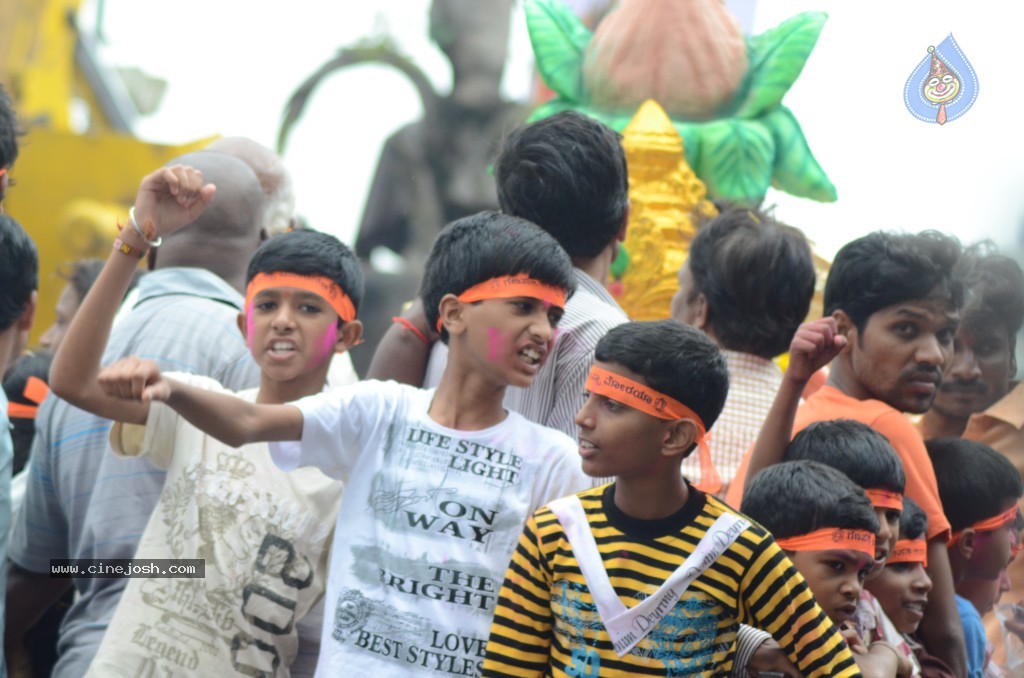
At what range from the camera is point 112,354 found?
10.9 feet

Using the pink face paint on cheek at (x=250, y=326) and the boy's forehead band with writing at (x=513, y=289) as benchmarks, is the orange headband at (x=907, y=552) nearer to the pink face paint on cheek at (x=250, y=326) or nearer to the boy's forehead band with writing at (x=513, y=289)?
the boy's forehead band with writing at (x=513, y=289)

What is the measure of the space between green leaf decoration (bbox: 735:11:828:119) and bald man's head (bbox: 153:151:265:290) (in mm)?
1994

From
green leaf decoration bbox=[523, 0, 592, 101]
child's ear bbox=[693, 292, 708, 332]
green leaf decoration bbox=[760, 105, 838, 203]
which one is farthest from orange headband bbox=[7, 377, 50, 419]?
green leaf decoration bbox=[760, 105, 838, 203]

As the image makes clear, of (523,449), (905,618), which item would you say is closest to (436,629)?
(523,449)

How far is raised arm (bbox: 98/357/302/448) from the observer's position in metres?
2.32

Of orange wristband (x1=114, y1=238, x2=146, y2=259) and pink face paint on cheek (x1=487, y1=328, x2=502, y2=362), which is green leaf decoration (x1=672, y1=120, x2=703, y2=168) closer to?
pink face paint on cheek (x1=487, y1=328, x2=502, y2=362)

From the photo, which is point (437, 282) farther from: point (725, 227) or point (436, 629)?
point (725, 227)

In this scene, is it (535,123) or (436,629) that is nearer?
(436,629)

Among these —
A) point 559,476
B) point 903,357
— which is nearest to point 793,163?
point 903,357

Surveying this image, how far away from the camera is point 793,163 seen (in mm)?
4867

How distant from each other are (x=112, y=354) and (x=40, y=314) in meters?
6.04

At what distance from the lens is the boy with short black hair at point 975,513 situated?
3.45 meters

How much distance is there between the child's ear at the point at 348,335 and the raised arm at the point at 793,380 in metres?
0.96

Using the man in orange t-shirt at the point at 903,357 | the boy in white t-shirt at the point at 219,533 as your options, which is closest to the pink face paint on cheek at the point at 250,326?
the boy in white t-shirt at the point at 219,533
